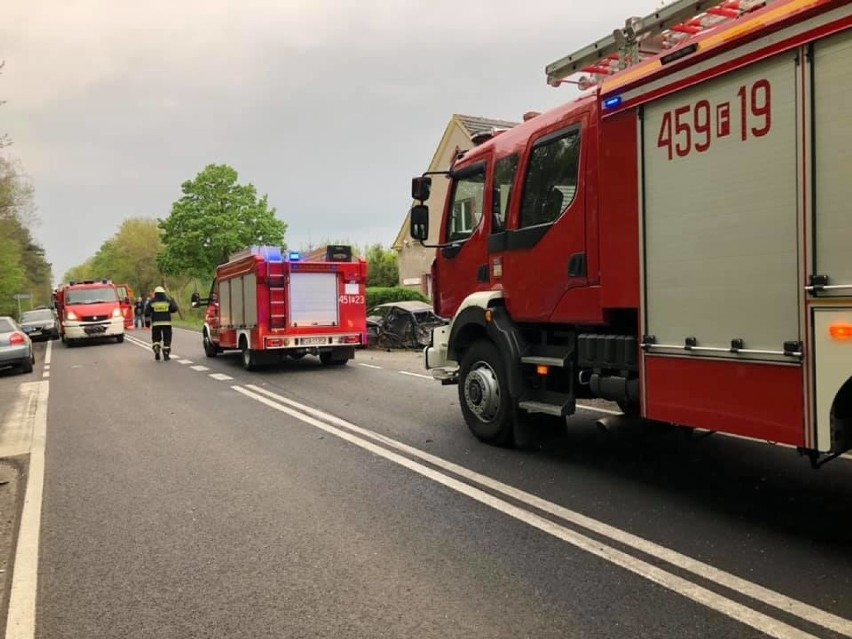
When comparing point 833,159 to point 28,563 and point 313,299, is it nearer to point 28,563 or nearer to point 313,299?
point 28,563

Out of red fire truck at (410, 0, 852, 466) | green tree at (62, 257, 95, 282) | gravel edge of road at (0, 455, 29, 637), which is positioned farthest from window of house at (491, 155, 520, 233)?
green tree at (62, 257, 95, 282)

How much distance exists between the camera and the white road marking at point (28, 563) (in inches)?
129

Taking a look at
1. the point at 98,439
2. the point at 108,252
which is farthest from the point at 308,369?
the point at 108,252

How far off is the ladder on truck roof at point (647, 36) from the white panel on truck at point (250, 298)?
8426 mm

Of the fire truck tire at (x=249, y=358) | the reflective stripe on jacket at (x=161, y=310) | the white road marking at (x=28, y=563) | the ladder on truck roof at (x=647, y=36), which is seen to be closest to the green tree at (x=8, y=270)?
the reflective stripe on jacket at (x=161, y=310)

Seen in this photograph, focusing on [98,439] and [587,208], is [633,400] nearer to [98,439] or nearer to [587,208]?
[587,208]

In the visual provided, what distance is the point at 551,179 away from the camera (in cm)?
572

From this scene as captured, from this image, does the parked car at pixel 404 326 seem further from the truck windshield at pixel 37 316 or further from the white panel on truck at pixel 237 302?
the truck windshield at pixel 37 316

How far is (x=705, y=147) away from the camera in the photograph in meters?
4.11

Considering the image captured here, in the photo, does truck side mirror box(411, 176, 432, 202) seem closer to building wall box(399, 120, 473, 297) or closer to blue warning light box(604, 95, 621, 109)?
blue warning light box(604, 95, 621, 109)

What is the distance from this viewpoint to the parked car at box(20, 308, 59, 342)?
91.8 ft

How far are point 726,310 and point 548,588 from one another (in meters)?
1.93

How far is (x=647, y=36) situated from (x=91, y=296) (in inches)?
956

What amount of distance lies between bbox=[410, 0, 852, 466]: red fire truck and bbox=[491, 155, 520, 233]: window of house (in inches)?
0.7
